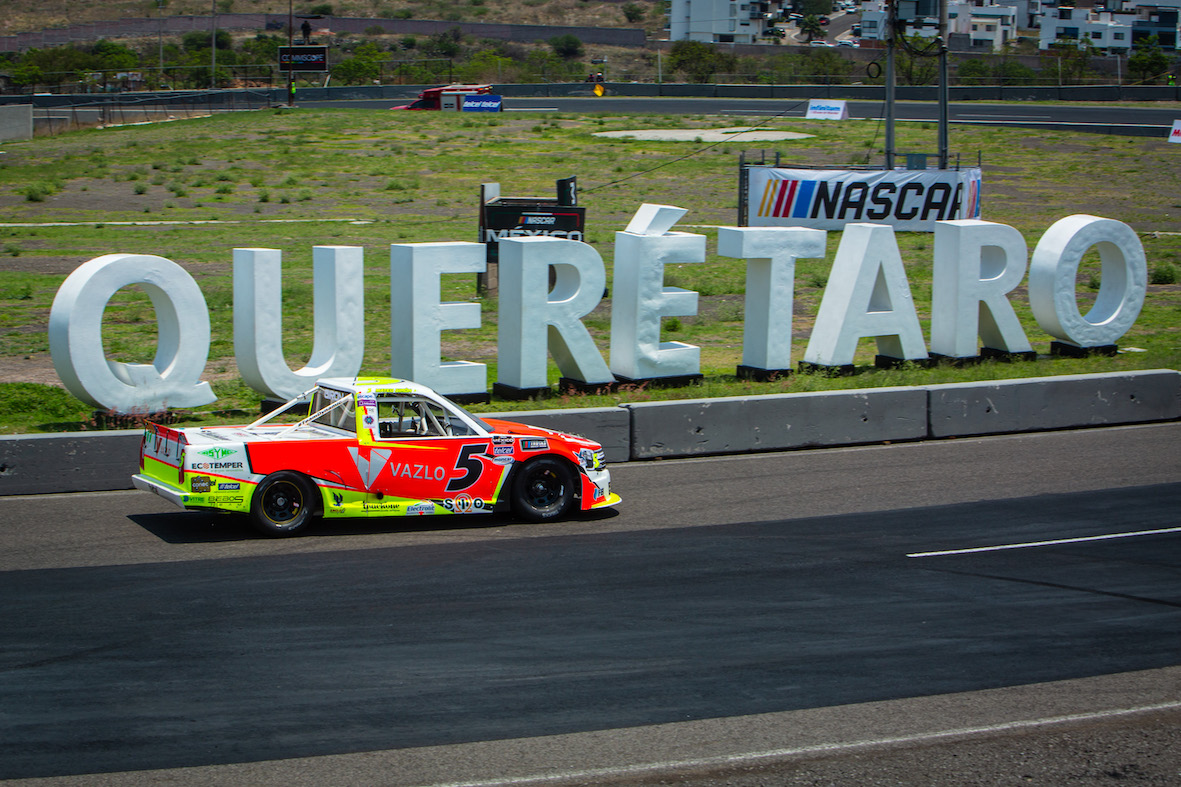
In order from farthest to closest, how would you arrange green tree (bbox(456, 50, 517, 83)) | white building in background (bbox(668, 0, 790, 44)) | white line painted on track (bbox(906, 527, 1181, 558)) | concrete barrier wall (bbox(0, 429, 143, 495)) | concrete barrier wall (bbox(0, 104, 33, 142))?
white building in background (bbox(668, 0, 790, 44)) < green tree (bbox(456, 50, 517, 83)) < concrete barrier wall (bbox(0, 104, 33, 142)) < concrete barrier wall (bbox(0, 429, 143, 495)) < white line painted on track (bbox(906, 527, 1181, 558))

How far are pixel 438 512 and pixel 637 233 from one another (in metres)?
6.39

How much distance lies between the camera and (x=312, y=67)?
228 ft

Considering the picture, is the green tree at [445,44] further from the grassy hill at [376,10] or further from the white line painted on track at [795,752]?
the white line painted on track at [795,752]

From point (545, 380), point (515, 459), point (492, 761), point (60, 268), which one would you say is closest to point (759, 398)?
point (545, 380)

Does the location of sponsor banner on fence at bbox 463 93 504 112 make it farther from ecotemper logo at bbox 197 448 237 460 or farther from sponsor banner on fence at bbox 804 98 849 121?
ecotemper logo at bbox 197 448 237 460

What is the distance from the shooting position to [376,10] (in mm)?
142375

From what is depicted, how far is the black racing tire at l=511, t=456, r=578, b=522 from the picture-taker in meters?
11.5

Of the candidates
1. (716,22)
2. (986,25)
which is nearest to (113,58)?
(716,22)

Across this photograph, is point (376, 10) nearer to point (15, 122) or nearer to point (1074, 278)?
point (15, 122)

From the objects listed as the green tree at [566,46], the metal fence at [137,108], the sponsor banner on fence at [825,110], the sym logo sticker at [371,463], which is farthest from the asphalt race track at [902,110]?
the sym logo sticker at [371,463]

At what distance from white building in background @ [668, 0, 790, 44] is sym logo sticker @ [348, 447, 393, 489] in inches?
5306

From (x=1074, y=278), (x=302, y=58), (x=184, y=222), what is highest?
(x=302, y=58)

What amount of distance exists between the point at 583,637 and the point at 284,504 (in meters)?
3.72

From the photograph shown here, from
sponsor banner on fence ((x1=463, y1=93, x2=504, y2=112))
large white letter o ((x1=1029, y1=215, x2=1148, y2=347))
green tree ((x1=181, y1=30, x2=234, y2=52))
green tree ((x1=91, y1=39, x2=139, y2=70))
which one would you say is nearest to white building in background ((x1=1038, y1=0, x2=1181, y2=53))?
green tree ((x1=181, y1=30, x2=234, y2=52))
